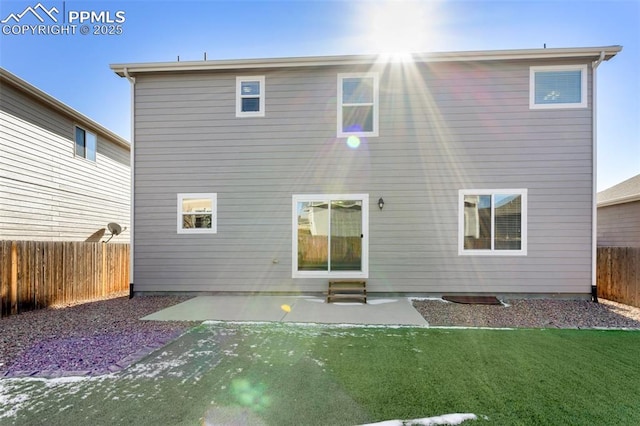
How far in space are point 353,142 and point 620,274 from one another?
677cm

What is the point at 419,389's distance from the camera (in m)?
3.01

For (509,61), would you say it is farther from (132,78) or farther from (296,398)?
(132,78)

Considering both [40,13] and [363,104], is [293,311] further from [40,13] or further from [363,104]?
[40,13]

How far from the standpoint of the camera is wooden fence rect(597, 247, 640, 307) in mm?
6793

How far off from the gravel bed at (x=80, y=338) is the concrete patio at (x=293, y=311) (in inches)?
22.1

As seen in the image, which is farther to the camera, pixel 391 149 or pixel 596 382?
pixel 391 149

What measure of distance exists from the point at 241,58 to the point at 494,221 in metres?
7.17

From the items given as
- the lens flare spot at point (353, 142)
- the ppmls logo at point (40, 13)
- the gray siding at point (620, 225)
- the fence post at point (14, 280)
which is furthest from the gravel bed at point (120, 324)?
the ppmls logo at point (40, 13)

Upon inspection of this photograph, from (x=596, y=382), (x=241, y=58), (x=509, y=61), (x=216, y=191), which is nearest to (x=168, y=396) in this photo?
(x=596, y=382)

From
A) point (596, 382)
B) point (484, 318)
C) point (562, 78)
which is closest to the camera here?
point (596, 382)

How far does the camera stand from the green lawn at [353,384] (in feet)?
8.50

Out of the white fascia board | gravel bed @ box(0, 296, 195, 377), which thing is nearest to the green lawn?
gravel bed @ box(0, 296, 195, 377)

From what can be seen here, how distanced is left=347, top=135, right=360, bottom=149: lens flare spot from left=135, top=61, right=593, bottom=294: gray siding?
124 mm

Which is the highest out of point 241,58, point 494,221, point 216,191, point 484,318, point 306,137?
point 241,58
